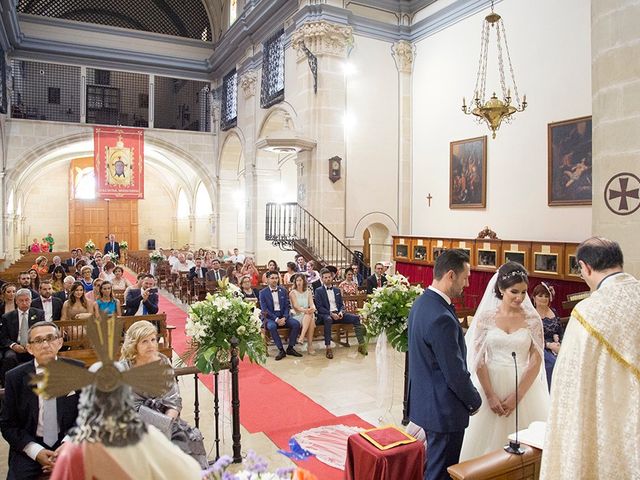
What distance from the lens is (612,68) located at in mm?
6023

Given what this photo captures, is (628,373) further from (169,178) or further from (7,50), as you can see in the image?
(169,178)

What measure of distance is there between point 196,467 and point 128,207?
95.0 feet

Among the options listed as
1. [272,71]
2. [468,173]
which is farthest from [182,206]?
[468,173]

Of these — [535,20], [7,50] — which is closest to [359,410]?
[535,20]

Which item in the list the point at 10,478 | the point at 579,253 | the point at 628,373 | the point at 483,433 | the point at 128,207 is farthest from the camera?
the point at 128,207

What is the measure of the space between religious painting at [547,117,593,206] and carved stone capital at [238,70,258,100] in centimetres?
1000

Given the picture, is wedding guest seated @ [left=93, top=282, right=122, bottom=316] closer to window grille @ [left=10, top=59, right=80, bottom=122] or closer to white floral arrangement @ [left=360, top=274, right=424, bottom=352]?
white floral arrangement @ [left=360, top=274, right=424, bottom=352]

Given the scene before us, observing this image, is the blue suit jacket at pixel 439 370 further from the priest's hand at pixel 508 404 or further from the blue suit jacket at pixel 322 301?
the blue suit jacket at pixel 322 301

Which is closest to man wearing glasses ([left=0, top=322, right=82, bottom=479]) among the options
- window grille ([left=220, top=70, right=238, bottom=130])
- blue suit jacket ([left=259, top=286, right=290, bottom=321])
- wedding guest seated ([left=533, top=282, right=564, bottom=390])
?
wedding guest seated ([left=533, top=282, right=564, bottom=390])

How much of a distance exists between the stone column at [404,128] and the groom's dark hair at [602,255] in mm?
11979

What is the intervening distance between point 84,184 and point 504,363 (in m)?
27.6

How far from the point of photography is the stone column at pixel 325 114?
43.2 ft

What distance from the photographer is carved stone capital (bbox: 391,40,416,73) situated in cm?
1411

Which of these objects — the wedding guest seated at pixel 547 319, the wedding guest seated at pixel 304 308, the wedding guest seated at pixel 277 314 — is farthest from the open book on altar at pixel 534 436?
the wedding guest seated at pixel 304 308
